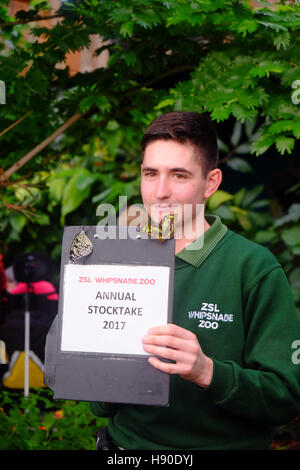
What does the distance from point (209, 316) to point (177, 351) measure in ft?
0.94

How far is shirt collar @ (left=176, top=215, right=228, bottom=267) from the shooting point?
1.73 meters

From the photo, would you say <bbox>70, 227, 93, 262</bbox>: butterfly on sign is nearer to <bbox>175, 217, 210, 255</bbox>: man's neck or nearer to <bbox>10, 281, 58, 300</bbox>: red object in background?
<bbox>175, 217, 210, 255</bbox>: man's neck

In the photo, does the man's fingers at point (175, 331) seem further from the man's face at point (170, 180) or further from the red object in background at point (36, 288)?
the red object in background at point (36, 288)

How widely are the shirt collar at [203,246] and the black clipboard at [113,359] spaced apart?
0.24 m

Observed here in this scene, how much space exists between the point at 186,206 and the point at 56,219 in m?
4.44

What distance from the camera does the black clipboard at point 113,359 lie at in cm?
146

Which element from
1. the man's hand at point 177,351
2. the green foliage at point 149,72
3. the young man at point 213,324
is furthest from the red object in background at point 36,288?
the man's hand at point 177,351

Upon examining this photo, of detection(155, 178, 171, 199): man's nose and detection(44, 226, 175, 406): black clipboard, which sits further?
detection(155, 178, 171, 199): man's nose

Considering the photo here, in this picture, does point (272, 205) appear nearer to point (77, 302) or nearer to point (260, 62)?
point (260, 62)

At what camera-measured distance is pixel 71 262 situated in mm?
1562

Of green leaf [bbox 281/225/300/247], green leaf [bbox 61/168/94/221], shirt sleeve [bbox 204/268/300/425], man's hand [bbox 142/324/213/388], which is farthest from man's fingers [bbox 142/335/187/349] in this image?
green leaf [bbox 61/168/94/221]

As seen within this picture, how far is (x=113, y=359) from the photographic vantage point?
1.49m

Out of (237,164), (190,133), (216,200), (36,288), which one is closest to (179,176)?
(190,133)
